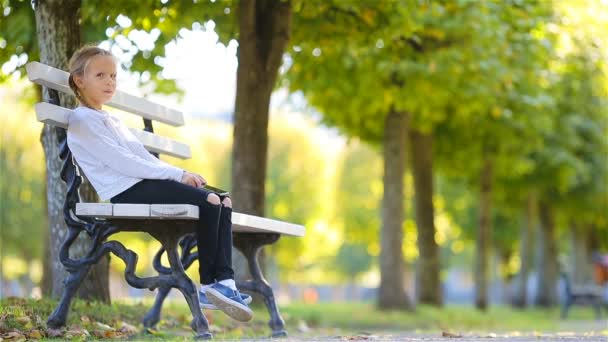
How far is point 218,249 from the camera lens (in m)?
6.57

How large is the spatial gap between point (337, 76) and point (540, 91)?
4.31 meters

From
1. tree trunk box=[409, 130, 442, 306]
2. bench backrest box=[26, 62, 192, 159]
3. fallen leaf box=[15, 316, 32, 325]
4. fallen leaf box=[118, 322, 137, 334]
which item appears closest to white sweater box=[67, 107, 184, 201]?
bench backrest box=[26, 62, 192, 159]

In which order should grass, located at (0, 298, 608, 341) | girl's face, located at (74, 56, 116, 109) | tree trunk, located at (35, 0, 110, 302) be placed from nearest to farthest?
girl's face, located at (74, 56, 116, 109)
grass, located at (0, 298, 608, 341)
tree trunk, located at (35, 0, 110, 302)

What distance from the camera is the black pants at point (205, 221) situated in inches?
255

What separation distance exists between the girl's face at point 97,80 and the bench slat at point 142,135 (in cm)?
18

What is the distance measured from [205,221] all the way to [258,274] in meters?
1.89

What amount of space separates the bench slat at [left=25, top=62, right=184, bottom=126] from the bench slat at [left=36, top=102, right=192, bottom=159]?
0.24m

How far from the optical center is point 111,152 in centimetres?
671

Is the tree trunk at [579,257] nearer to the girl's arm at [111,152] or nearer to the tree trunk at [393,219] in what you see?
the tree trunk at [393,219]

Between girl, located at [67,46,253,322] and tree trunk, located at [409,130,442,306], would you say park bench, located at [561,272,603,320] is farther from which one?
girl, located at [67,46,253,322]

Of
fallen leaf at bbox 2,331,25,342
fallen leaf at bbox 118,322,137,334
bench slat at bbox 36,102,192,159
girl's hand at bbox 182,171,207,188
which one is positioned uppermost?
bench slat at bbox 36,102,192,159

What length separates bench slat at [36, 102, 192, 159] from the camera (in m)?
6.84

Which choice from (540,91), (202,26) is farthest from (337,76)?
(202,26)

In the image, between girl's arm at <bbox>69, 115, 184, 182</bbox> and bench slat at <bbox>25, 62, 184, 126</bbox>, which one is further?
bench slat at <bbox>25, 62, 184, 126</bbox>
